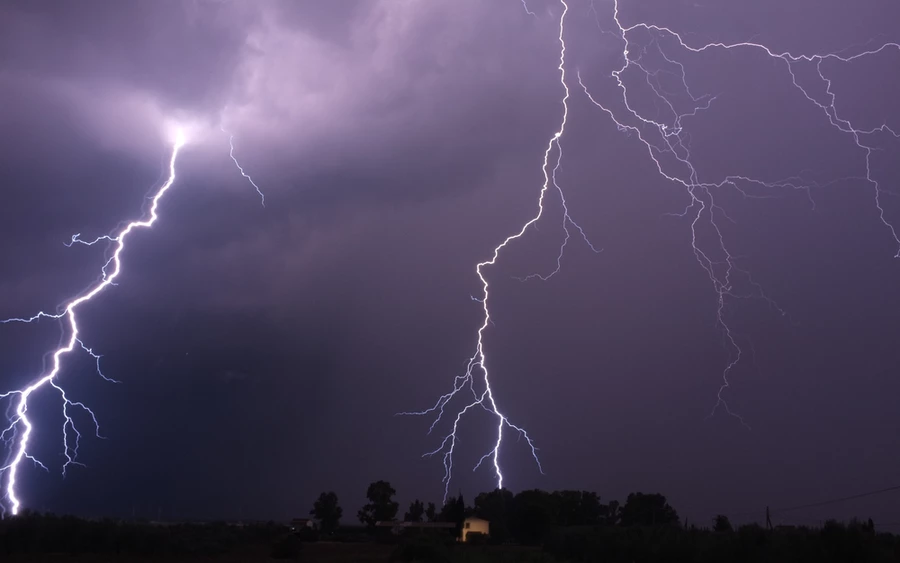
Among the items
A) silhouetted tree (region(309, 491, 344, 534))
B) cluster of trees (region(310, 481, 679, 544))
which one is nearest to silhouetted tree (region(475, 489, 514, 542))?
cluster of trees (region(310, 481, 679, 544))

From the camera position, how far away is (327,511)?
53.5 metres

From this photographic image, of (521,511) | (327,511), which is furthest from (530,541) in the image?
(327,511)

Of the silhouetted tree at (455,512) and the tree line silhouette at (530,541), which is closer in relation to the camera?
the tree line silhouette at (530,541)

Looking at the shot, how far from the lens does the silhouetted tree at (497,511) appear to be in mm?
44562

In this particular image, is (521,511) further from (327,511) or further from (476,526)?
(327,511)

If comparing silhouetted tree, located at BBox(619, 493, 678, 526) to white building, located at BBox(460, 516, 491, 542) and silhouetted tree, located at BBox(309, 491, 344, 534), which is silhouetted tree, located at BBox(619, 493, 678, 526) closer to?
white building, located at BBox(460, 516, 491, 542)

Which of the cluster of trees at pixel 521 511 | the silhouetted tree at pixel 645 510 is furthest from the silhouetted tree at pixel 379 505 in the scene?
the silhouetted tree at pixel 645 510

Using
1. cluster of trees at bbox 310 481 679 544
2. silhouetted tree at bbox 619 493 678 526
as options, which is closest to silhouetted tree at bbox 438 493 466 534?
cluster of trees at bbox 310 481 679 544

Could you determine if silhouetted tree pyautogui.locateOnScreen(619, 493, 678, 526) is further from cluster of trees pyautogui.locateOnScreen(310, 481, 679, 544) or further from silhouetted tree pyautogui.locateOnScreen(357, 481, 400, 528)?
silhouetted tree pyautogui.locateOnScreen(357, 481, 400, 528)

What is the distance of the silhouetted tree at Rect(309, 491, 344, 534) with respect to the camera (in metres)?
53.1

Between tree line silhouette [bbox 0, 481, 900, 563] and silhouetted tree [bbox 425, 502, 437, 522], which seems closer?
tree line silhouette [bbox 0, 481, 900, 563]

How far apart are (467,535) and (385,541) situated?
6789 millimetres

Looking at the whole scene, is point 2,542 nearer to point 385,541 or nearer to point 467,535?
point 385,541

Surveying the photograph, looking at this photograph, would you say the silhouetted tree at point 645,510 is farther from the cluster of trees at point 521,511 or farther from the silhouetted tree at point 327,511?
the silhouetted tree at point 327,511
